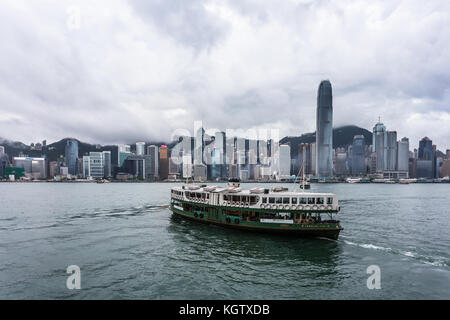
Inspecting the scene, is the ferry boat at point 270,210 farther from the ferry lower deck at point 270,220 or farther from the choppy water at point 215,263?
the choppy water at point 215,263

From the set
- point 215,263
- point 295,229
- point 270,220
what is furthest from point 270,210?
point 215,263

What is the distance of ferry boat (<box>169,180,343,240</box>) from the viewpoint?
3150cm

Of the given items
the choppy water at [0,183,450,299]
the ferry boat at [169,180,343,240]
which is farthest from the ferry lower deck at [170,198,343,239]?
the choppy water at [0,183,450,299]

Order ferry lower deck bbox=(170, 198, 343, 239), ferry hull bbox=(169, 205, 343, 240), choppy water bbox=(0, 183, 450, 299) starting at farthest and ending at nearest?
1. ferry lower deck bbox=(170, 198, 343, 239)
2. ferry hull bbox=(169, 205, 343, 240)
3. choppy water bbox=(0, 183, 450, 299)

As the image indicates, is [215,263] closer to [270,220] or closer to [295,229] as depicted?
[270,220]

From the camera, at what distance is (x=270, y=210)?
33.5m

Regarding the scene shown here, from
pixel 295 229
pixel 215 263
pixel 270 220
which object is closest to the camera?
pixel 215 263

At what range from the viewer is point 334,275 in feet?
71.3

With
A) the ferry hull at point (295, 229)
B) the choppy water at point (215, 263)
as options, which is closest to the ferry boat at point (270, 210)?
the ferry hull at point (295, 229)

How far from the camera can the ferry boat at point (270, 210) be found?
31.5m

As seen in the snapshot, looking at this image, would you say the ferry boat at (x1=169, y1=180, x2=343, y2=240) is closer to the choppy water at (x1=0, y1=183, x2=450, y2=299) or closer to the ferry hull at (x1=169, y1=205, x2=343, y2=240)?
the ferry hull at (x1=169, y1=205, x2=343, y2=240)

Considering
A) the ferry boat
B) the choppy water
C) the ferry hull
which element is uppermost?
the ferry boat
